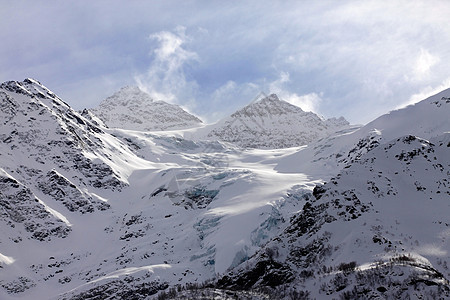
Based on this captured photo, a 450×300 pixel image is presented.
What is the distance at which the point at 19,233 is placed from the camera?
347 feet

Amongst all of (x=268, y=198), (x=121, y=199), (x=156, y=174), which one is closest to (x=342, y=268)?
(x=268, y=198)

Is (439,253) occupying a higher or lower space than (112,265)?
lower

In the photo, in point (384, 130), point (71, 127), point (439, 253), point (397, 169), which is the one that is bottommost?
point (439, 253)

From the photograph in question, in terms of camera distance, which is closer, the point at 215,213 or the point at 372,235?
the point at 372,235

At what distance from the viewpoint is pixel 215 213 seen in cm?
9894

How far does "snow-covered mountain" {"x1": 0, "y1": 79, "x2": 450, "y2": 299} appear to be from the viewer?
104 feet

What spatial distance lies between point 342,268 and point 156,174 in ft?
390

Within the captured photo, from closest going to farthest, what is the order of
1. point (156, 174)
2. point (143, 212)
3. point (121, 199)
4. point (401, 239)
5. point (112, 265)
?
1. point (401, 239)
2. point (112, 265)
3. point (143, 212)
4. point (121, 199)
5. point (156, 174)

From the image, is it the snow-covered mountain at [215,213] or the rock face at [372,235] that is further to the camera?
the snow-covered mountain at [215,213]

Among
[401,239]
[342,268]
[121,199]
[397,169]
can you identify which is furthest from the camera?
[121,199]

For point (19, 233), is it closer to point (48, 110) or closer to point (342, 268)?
point (48, 110)

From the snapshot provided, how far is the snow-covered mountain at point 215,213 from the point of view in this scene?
31695 millimetres

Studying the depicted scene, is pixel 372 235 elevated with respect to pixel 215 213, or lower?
lower

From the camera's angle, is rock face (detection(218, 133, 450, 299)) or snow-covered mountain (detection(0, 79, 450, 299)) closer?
rock face (detection(218, 133, 450, 299))
